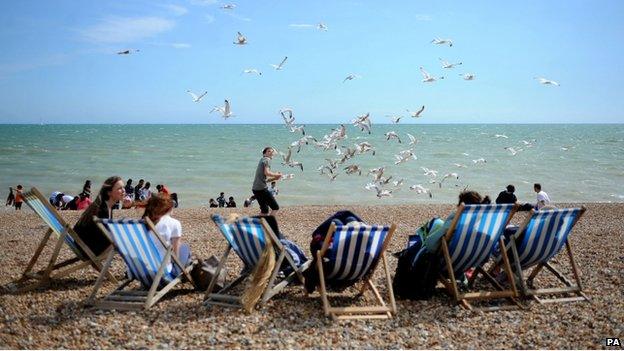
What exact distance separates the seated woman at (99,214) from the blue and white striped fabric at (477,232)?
11.1 feet

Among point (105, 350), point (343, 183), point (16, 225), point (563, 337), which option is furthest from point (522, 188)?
point (105, 350)

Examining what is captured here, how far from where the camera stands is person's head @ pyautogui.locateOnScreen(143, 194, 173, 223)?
5.33 m

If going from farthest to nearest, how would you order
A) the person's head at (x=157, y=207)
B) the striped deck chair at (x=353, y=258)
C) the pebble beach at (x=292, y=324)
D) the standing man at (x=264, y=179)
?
the standing man at (x=264, y=179) → the person's head at (x=157, y=207) → the striped deck chair at (x=353, y=258) → the pebble beach at (x=292, y=324)

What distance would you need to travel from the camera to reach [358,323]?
446cm

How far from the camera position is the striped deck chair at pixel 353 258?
4609 millimetres

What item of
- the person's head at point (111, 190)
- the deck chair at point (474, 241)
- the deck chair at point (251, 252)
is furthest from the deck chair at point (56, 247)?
the deck chair at point (474, 241)

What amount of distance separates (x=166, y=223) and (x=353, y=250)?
5.98 feet

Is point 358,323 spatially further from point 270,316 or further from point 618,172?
point 618,172

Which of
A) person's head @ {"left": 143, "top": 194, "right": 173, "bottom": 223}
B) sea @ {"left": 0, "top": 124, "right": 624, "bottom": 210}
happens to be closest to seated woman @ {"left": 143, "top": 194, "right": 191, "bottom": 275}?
person's head @ {"left": 143, "top": 194, "right": 173, "bottom": 223}

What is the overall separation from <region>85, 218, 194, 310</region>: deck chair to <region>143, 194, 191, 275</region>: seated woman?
0.48ft

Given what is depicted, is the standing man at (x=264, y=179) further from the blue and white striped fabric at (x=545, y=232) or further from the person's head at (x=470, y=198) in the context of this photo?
the blue and white striped fabric at (x=545, y=232)

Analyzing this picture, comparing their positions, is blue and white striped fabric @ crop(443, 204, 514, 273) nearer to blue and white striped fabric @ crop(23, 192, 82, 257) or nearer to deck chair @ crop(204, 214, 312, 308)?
deck chair @ crop(204, 214, 312, 308)

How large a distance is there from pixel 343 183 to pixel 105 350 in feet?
74.5

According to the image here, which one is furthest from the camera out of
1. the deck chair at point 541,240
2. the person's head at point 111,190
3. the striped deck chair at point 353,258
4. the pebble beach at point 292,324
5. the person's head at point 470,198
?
the person's head at point 111,190
